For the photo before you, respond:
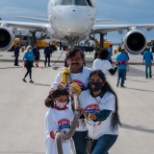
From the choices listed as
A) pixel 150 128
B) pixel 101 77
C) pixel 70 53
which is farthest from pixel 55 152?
pixel 150 128

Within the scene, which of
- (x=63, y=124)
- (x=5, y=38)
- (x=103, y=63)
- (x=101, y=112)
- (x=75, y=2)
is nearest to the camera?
(x=63, y=124)

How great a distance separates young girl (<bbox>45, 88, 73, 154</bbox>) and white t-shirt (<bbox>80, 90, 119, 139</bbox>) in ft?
1.23

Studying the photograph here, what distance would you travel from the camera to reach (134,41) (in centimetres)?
2392

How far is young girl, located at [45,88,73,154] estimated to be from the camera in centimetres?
365

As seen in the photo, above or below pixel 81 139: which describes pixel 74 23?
above

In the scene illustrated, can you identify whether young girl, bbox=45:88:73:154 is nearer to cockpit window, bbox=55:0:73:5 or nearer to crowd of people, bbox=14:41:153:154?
crowd of people, bbox=14:41:153:154

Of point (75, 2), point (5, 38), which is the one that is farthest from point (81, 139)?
point (5, 38)

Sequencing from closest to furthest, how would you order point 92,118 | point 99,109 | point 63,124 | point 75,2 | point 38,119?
1. point 63,124
2. point 92,118
3. point 99,109
4. point 38,119
5. point 75,2

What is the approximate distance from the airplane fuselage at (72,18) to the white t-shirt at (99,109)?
600 inches

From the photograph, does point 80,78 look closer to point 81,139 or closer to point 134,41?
point 81,139

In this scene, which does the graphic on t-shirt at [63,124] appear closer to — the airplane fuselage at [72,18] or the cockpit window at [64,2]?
the airplane fuselage at [72,18]

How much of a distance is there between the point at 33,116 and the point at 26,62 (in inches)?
249

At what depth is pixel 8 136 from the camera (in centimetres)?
673

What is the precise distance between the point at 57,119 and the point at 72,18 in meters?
15.7
